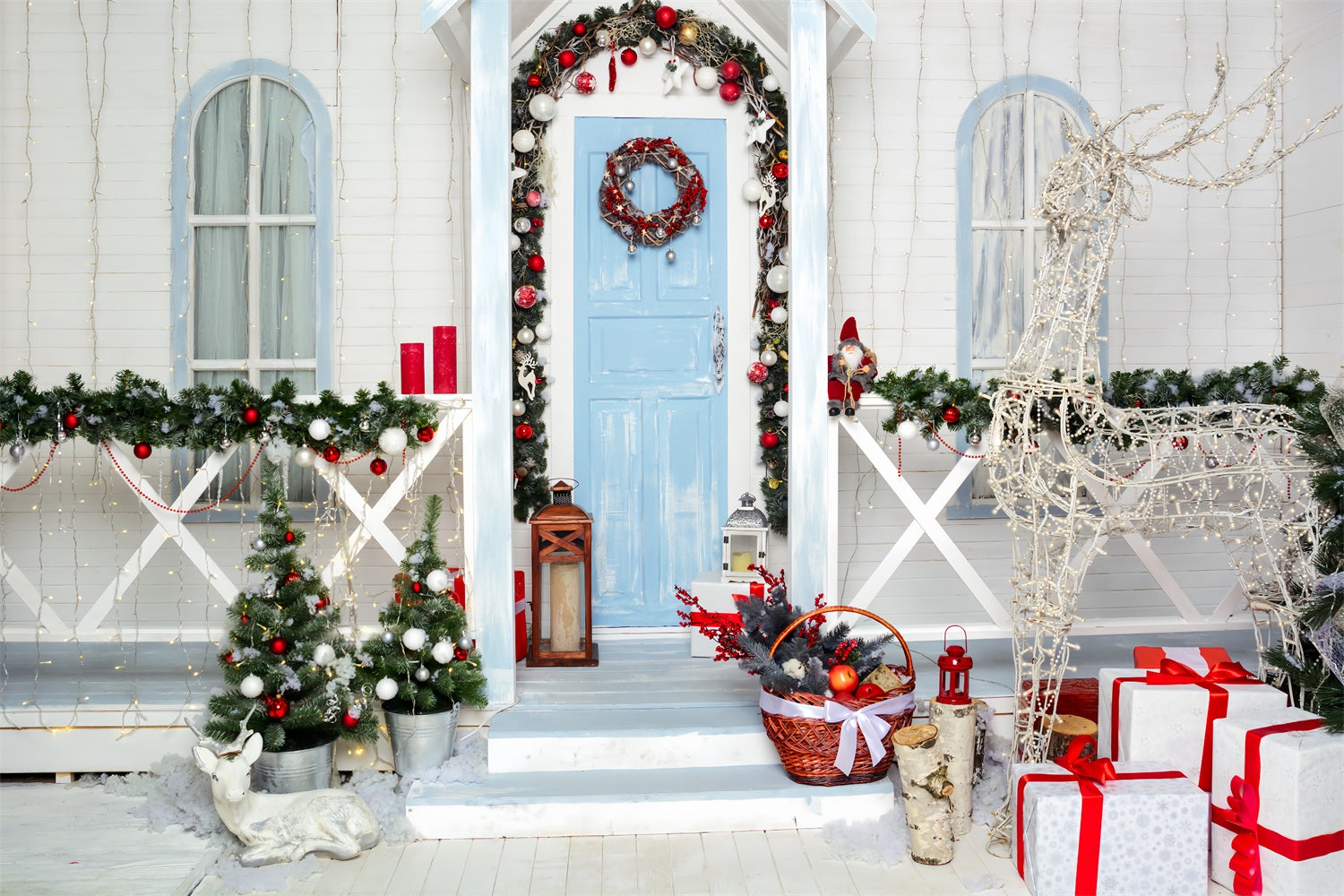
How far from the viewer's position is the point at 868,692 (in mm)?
3592

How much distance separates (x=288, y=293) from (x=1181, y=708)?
4376mm

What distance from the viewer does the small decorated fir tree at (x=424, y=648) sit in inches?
149

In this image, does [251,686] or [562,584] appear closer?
[251,686]

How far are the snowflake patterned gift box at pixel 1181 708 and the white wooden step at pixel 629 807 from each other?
2.70 ft

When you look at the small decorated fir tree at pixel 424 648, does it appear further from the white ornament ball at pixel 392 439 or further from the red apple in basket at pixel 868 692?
the red apple in basket at pixel 868 692

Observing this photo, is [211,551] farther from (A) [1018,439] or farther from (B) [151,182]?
(A) [1018,439]

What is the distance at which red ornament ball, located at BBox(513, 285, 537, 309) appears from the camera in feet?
16.5

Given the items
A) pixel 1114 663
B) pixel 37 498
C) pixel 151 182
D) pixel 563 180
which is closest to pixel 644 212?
pixel 563 180

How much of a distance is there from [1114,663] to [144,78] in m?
5.36

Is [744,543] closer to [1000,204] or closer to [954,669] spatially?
[954,669]

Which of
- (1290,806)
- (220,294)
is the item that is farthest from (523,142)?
(1290,806)

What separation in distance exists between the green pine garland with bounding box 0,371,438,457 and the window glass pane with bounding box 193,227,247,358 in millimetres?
1290

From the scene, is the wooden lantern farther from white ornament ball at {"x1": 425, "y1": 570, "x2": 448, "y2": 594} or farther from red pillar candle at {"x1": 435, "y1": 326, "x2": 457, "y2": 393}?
red pillar candle at {"x1": 435, "y1": 326, "x2": 457, "y2": 393}

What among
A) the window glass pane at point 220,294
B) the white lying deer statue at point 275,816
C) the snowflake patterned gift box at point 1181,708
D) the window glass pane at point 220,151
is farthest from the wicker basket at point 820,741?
the window glass pane at point 220,151
